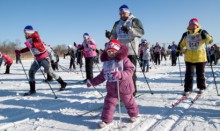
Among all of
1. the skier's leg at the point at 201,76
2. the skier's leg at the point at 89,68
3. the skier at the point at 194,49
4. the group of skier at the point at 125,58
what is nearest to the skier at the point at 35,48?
the group of skier at the point at 125,58

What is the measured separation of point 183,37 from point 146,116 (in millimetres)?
2843

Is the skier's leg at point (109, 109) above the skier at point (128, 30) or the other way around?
the other way around

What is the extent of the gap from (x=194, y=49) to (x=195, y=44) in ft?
0.40

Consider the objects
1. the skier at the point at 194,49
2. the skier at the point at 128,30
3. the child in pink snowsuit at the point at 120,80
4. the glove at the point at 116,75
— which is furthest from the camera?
the skier at the point at 194,49

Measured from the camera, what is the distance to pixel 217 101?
18.4 feet

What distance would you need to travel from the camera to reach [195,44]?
6.39 metres

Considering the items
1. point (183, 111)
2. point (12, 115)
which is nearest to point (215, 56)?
point (183, 111)

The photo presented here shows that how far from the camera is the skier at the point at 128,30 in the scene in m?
5.80

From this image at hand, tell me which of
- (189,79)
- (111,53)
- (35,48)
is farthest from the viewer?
(35,48)

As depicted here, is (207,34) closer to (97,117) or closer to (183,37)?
(183,37)

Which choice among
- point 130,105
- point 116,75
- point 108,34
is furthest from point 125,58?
point 108,34

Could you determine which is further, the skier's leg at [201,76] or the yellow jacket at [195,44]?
the skier's leg at [201,76]

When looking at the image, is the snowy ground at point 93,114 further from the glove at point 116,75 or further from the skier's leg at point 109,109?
the glove at point 116,75

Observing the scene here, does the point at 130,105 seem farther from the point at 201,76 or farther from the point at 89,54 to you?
the point at 89,54
